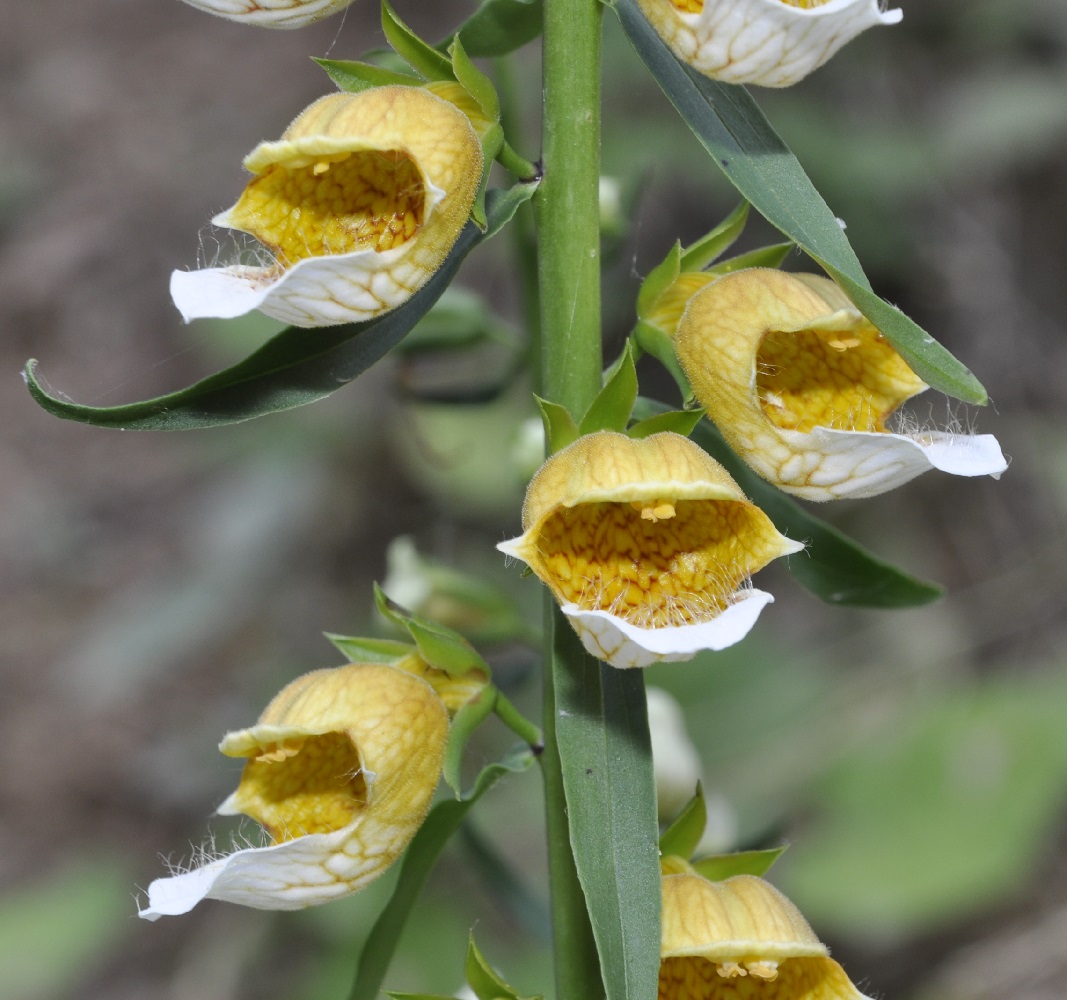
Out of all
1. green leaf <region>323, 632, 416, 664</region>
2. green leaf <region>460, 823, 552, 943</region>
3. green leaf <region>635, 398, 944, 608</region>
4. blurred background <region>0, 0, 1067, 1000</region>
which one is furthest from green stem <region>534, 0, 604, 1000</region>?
blurred background <region>0, 0, 1067, 1000</region>

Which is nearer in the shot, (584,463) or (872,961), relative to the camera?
(584,463)

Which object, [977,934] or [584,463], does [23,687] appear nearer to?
[977,934]

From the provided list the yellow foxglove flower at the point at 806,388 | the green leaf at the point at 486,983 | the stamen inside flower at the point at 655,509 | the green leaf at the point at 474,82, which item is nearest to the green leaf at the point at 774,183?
the yellow foxglove flower at the point at 806,388

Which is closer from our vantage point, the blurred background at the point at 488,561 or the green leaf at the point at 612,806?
the green leaf at the point at 612,806

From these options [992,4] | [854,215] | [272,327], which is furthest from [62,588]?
[992,4]

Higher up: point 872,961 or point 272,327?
point 272,327

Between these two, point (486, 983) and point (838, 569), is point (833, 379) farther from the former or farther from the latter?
point (486, 983)

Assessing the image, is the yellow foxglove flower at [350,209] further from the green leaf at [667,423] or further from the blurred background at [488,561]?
the blurred background at [488,561]

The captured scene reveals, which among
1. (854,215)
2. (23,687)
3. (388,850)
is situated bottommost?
(23,687)
